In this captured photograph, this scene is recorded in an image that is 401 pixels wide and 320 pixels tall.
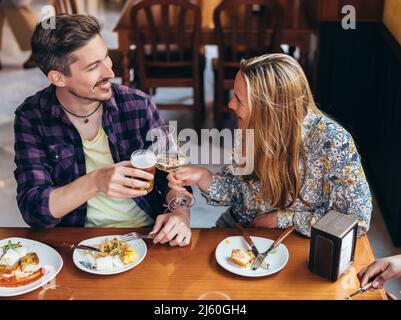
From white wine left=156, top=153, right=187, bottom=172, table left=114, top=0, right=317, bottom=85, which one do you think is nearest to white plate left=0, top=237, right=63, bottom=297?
white wine left=156, top=153, right=187, bottom=172

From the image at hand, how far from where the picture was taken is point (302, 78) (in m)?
1.89

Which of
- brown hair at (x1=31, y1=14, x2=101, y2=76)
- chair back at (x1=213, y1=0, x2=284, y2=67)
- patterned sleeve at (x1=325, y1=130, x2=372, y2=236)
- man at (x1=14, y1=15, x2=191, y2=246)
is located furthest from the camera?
chair back at (x1=213, y1=0, x2=284, y2=67)

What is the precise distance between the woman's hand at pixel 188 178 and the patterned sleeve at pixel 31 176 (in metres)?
0.38

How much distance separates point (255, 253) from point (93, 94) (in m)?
0.80

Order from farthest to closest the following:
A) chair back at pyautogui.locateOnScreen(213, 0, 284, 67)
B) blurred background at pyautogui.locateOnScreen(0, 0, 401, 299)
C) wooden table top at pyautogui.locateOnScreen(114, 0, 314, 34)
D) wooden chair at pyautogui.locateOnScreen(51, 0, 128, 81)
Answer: wooden chair at pyautogui.locateOnScreen(51, 0, 128, 81)
wooden table top at pyautogui.locateOnScreen(114, 0, 314, 34)
chair back at pyautogui.locateOnScreen(213, 0, 284, 67)
blurred background at pyautogui.locateOnScreen(0, 0, 401, 299)

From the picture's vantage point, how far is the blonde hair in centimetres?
186

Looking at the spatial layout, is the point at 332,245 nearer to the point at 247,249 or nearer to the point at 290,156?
the point at 247,249

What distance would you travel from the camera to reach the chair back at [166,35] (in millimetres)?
3871

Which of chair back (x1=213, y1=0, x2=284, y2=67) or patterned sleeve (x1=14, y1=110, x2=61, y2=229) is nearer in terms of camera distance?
patterned sleeve (x1=14, y1=110, x2=61, y2=229)

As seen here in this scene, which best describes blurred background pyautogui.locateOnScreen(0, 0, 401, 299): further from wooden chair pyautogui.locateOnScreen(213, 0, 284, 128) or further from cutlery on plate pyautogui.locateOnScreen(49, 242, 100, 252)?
cutlery on plate pyautogui.locateOnScreen(49, 242, 100, 252)

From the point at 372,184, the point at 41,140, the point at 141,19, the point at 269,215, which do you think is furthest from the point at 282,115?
the point at 141,19

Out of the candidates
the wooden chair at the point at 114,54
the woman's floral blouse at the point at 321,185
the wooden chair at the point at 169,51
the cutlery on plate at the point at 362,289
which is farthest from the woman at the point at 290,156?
the wooden chair at the point at 114,54

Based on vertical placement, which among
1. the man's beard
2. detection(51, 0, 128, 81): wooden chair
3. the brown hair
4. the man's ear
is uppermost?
the brown hair

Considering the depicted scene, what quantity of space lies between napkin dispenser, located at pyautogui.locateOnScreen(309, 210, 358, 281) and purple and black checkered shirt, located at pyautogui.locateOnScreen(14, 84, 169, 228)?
2.35ft
